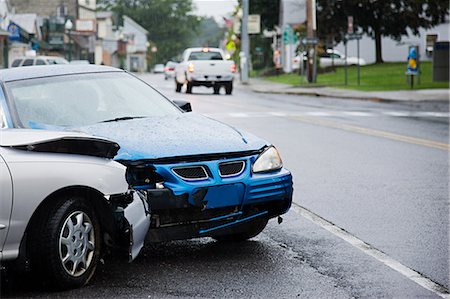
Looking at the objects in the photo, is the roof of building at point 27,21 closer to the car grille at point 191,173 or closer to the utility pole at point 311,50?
the utility pole at point 311,50

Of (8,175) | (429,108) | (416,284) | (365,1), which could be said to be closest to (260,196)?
(416,284)

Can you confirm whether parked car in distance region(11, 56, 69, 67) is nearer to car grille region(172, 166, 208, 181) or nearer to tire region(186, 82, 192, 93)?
tire region(186, 82, 192, 93)

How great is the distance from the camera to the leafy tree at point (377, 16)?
66250 mm

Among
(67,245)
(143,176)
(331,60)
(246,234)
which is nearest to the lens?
(67,245)

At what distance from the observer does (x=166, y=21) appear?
17588 centimetres

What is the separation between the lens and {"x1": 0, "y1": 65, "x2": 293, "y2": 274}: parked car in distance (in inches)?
279

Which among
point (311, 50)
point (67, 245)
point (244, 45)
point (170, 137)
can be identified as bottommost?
point (67, 245)

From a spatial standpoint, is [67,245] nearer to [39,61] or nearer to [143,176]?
[143,176]

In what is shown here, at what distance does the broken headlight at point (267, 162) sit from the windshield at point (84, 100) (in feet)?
4.05

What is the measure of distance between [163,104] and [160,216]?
2.04 metres

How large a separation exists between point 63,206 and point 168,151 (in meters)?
1.11

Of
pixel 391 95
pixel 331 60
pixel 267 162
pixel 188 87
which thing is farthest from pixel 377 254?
pixel 331 60

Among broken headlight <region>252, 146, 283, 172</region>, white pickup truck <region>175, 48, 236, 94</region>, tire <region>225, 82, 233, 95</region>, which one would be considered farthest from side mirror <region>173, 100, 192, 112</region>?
tire <region>225, 82, 233, 95</region>

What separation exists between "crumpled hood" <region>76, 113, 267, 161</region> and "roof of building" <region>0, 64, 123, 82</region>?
76 centimetres
